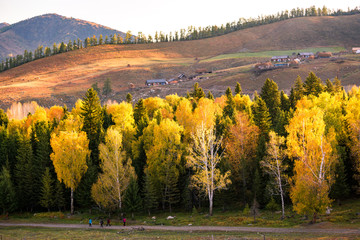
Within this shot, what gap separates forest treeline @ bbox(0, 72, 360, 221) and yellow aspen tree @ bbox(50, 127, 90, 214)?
0.15 meters

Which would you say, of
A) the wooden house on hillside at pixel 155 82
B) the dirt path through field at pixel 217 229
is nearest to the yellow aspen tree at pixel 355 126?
the dirt path through field at pixel 217 229

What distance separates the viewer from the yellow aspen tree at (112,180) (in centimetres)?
4734

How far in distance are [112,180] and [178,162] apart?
9.95m

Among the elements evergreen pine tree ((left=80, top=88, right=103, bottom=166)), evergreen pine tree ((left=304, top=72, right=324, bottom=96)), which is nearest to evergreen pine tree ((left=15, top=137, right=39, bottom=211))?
evergreen pine tree ((left=80, top=88, right=103, bottom=166))

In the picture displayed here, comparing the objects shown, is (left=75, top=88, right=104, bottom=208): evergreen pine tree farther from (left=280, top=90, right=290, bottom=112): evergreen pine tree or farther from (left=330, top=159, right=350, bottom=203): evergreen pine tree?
(left=280, top=90, right=290, bottom=112): evergreen pine tree

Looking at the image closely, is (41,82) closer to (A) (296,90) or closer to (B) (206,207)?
(A) (296,90)

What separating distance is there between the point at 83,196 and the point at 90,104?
17.7m

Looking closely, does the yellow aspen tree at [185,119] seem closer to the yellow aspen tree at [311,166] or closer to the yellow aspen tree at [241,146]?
the yellow aspen tree at [241,146]

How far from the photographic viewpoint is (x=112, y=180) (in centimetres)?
4788

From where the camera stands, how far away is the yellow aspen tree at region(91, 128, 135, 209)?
1864 inches

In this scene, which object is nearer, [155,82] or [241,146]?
[241,146]

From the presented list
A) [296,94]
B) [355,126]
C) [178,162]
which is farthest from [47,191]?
[296,94]

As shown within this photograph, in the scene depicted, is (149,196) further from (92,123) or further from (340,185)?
(340,185)

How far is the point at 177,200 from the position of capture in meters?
50.4
